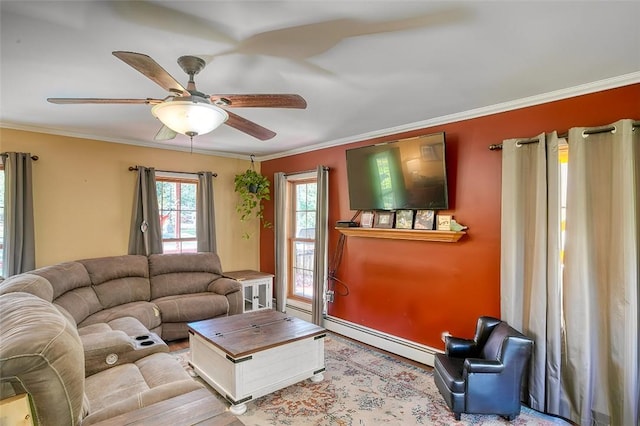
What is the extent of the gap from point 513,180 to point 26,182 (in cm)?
482

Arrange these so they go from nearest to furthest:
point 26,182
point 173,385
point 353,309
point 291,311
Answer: point 173,385 < point 26,182 < point 353,309 < point 291,311

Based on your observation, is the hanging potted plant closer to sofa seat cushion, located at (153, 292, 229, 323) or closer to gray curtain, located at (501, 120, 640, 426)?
sofa seat cushion, located at (153, 292, 229, 323)

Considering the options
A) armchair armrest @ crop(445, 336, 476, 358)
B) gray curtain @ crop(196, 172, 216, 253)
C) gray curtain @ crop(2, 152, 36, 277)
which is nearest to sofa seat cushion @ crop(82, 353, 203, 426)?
armchair armrest @ crop(445, 336, 476, 358)

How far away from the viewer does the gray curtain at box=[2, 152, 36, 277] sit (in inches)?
139

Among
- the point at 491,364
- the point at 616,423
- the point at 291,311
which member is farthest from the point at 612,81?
the point at 291,311

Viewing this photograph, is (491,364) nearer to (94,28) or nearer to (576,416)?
(576,416)

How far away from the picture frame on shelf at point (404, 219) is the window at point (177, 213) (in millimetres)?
3095

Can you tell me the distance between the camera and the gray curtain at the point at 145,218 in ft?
14.5

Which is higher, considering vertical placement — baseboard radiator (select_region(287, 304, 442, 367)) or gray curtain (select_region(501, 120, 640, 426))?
gray curtain (select_region(501, 120, 640, 426))

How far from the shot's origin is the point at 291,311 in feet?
16.9

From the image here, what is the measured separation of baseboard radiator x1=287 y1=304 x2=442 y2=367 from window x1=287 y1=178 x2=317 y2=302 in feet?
1.67

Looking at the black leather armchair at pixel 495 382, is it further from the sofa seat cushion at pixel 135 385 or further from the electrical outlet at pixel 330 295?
the electrical outlet at pixel 330 295

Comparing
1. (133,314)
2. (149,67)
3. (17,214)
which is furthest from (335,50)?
(17,214)

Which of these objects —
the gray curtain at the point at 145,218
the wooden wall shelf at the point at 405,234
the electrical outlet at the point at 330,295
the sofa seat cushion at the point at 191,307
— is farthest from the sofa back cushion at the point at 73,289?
the wooden wall shelf at the point at 405,234
